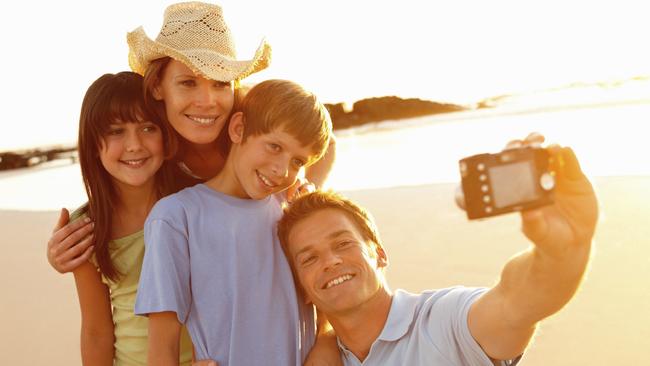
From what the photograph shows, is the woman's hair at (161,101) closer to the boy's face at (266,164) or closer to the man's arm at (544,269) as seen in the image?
the boy's face at (266,164)

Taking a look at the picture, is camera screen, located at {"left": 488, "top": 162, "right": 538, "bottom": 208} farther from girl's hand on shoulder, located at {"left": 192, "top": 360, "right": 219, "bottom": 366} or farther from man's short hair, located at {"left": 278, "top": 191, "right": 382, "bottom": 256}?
girl's hand on shoulder, located at {"left": 192, "top": 360, "right": 219, "bottom": 366}

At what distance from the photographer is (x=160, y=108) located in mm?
2924

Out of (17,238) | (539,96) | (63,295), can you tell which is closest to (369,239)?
(63,295)

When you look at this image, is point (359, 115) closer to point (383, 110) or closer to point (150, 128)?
point (383, 110)

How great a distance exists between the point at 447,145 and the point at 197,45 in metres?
10.9

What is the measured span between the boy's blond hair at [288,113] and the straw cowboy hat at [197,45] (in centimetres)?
17

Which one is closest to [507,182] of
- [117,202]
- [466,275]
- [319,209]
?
[319,209]

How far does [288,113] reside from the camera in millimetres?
2648

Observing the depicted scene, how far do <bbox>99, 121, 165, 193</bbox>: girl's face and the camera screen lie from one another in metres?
1.71

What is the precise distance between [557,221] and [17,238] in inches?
301

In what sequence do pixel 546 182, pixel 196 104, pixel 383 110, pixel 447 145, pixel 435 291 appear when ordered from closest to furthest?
pixel 546 182 → pixel 435 291 → pixel 196 104 → pixel 447 145 → pixel 383 110

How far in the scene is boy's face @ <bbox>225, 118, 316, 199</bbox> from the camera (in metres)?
2.59

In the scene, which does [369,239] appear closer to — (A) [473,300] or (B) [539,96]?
(A) [473,300]

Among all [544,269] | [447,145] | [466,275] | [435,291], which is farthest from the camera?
[447,145]
